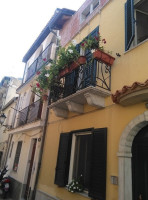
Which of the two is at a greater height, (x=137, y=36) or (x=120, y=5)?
(x=120, y=5)

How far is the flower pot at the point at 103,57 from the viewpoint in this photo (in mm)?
4879

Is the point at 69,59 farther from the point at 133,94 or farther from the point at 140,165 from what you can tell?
the point at 140,165

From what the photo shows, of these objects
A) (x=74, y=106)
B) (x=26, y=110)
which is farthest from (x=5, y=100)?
(x=74, y=106)

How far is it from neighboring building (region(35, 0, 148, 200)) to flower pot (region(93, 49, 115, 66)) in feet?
0.62

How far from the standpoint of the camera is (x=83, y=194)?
4.80m

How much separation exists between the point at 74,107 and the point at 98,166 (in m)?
2.03

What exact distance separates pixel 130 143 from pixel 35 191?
511 centimetres

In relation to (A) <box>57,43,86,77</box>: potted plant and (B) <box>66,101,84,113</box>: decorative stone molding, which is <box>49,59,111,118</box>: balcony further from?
(A) <box>57,43,86,77</box>: potted plant

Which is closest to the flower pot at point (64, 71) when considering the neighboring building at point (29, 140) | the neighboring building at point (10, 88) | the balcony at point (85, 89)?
the balcony at point (85, 89)

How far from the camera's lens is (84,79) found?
5504 millimetres

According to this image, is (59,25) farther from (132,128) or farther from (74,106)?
(132,128)

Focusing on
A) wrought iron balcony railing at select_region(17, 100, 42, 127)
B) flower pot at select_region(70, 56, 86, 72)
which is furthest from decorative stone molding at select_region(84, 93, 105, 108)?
wrought iron balcony railing at select_region(17, 100, 42, 127)

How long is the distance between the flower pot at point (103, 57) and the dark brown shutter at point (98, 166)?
1982mm

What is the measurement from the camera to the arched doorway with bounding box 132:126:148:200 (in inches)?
146
